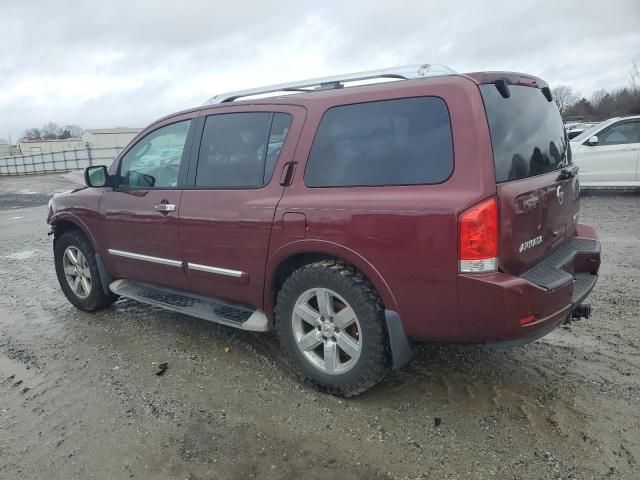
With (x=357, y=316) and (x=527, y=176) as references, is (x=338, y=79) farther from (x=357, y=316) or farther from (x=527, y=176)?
(x=357, y=316)

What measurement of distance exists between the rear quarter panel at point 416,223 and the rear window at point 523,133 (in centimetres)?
10

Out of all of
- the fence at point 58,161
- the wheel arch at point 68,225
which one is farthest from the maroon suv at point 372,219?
the fence at point 58,161

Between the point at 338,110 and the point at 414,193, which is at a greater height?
the point at 338,110

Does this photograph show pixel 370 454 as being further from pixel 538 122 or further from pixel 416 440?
pixel 538 122

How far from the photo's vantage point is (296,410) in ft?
10.2

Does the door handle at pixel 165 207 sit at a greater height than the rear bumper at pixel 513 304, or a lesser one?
greater

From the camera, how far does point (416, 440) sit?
9.08ft

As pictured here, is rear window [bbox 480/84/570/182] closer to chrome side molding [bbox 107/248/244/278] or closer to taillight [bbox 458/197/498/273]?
taillight [bbox 458/197/498/273]

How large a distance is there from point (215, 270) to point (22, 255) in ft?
19.2

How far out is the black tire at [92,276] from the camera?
4.83 m

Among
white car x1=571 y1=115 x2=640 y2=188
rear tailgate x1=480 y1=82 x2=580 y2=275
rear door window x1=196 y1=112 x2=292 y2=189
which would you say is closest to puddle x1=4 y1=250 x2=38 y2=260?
rear door window x1=196 y1=112 x2=292 y2=189

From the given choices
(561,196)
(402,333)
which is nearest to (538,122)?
(561,196)

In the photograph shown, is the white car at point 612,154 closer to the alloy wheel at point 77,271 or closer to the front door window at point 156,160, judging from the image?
the front door window at point 156,160

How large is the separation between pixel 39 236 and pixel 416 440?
9.21 metres
